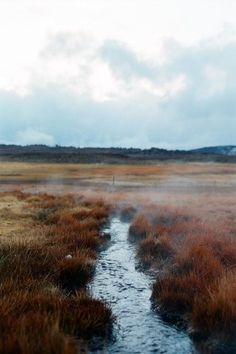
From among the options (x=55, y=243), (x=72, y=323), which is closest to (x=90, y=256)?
(x=55, y=243)

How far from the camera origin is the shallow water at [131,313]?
746 centimetres

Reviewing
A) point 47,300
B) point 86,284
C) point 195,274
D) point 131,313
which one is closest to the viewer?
point 47,300

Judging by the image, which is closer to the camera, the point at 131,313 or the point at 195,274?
the point at 131,313

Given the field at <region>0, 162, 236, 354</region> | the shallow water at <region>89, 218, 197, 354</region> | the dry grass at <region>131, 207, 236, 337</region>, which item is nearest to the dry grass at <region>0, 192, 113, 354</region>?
the field at <region>0, 162, 236, 354</region>

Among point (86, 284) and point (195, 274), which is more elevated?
point (195, 274)

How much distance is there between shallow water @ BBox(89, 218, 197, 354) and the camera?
24.5 ft

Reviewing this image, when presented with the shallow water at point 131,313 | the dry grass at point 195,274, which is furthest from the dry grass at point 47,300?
the dry grass at point 195,274

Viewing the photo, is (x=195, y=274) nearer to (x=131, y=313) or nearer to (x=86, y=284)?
(x=131, y=313)

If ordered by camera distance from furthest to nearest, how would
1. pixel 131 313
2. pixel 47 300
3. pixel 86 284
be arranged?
pixel 86 284
pixel 131 313
pixel 47 300

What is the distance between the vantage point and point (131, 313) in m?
9.25

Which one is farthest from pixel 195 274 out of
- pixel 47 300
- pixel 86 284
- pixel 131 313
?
pixel 47 300

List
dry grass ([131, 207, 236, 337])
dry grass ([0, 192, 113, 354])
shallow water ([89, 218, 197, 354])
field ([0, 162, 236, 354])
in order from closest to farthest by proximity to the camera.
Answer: dry grass ([0, 192, 113, 354]) < field ([0, 162, 236, 354]) < shallow water ([89, 218, 197, 354]) < dry grass ([131, 207, 236, 337])

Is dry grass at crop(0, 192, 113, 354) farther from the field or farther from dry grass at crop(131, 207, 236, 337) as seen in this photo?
dry grass at crop(131, 207, 236, 337)

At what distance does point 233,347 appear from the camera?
23.9 ft
